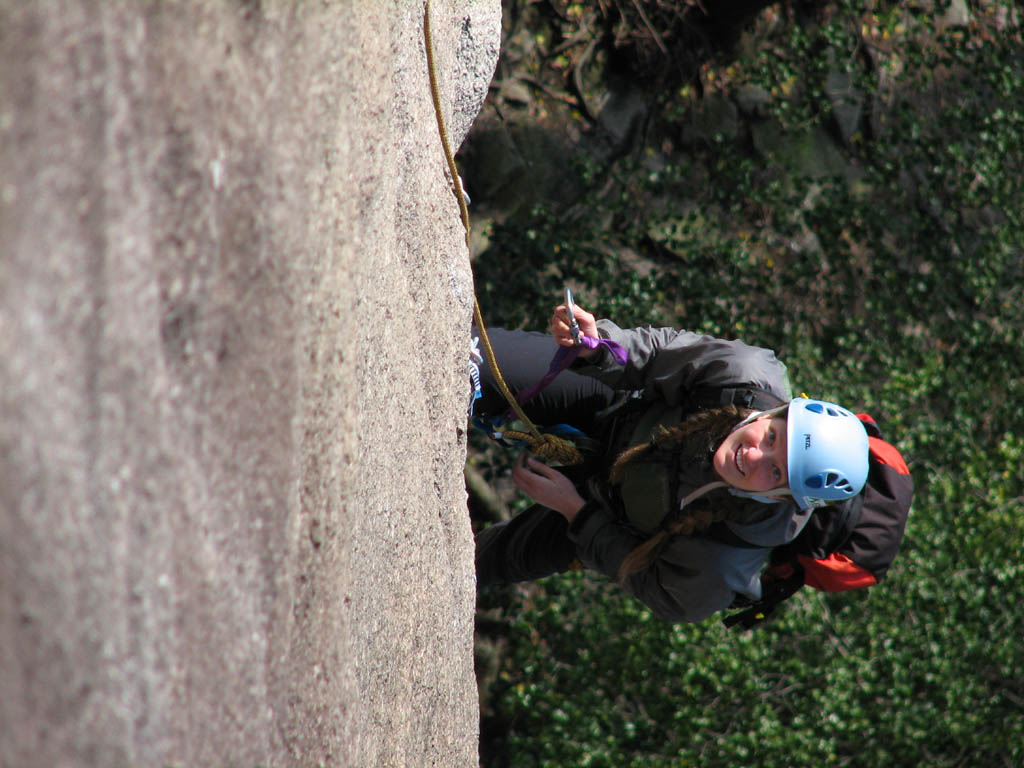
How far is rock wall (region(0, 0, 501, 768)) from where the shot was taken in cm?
98

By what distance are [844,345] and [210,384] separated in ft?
14.7

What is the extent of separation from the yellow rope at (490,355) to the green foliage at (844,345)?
67.1 inches

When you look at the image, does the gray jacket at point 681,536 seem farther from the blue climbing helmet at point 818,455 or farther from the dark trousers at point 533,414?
the dark trousers at point 533,414

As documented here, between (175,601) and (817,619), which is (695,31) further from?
(175,601)

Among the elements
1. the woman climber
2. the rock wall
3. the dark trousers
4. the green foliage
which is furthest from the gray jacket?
the green foliage

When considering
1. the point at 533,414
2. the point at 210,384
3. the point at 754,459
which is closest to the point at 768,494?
the point at 754,459

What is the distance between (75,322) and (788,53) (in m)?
5.46

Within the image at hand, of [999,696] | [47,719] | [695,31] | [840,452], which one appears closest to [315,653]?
[47,719]

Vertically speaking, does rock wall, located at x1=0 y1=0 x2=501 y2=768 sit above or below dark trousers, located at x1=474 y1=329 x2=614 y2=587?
above

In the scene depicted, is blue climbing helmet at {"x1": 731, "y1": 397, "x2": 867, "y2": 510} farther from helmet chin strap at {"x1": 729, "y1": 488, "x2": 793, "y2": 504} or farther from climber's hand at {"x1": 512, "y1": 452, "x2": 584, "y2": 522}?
climber's hand at {"x1": 512, "y1": 452, "x2": 584, "y2": 522}

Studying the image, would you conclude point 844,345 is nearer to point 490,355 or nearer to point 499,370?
point 499,370

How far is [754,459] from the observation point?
232cm

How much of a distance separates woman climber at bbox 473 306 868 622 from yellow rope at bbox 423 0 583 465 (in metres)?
0.08

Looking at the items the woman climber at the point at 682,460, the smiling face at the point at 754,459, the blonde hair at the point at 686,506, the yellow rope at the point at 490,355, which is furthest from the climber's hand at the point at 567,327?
the smiling face at the point at 754,459
